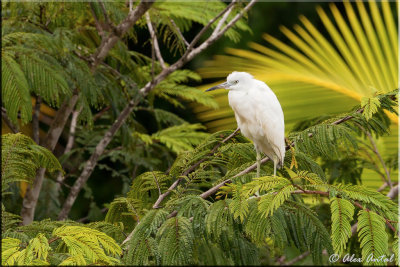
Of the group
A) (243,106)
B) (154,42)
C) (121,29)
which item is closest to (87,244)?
(243,106)

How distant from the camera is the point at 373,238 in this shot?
37.5 inches

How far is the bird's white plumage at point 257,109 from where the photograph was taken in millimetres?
1413

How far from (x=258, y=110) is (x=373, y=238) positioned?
558mm

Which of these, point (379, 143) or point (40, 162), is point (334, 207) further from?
point (379, 143)

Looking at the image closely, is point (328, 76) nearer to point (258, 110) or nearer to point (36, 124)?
point (258, 110)

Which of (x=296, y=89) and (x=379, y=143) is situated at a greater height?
(x=296, y=89)

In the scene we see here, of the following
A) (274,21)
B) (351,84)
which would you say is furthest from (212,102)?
(274,21)

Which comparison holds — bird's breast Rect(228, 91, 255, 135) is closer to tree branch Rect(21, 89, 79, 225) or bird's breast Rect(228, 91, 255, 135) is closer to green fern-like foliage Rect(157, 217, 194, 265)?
green fern-like foliage Rect(157, 217, 194, 265)

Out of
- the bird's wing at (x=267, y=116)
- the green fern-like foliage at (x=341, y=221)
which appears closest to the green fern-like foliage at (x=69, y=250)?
the green fern-like foliage at (x=341, y=221)

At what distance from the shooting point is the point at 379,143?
2541 mm

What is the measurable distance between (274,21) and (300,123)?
8.46ft

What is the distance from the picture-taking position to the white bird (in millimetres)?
1408

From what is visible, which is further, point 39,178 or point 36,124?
point 36,124

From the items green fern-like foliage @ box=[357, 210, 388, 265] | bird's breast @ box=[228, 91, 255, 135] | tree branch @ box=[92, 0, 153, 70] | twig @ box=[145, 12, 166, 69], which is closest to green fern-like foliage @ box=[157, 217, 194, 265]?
green fern-like foliage @ box=[357, 210, 388, 265]
